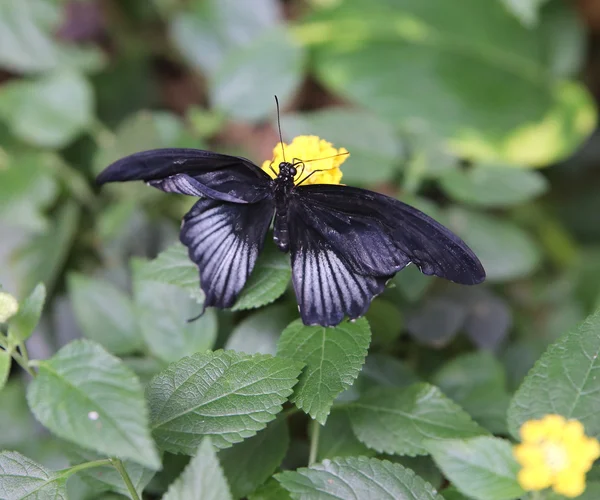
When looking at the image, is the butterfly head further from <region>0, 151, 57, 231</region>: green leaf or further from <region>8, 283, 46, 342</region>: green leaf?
<region>0, 151, 57, 231</region>: green leaf

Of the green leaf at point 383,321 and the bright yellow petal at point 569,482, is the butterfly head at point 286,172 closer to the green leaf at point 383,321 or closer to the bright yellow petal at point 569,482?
the green leaf at point 383,321

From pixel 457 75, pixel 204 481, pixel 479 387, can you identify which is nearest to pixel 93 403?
pixel 204 481

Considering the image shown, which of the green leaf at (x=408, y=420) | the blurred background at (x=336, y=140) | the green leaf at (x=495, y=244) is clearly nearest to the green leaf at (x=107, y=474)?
the blurred background at (x=336, y=140)

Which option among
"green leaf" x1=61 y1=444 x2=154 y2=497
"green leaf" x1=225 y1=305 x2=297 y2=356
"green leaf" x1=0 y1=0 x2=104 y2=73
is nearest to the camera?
"green leaf" x1=61 y1=444 x2=154 y2=497

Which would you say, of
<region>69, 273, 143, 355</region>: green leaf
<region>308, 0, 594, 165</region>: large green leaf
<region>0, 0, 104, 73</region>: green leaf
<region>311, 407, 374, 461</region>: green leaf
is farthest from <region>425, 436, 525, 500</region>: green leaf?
<region>0, 0, 104, 73</region>: green leaf

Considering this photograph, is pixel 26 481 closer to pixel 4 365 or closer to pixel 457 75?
pixel 4 365

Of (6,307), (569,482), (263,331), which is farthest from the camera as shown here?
(263,331)
